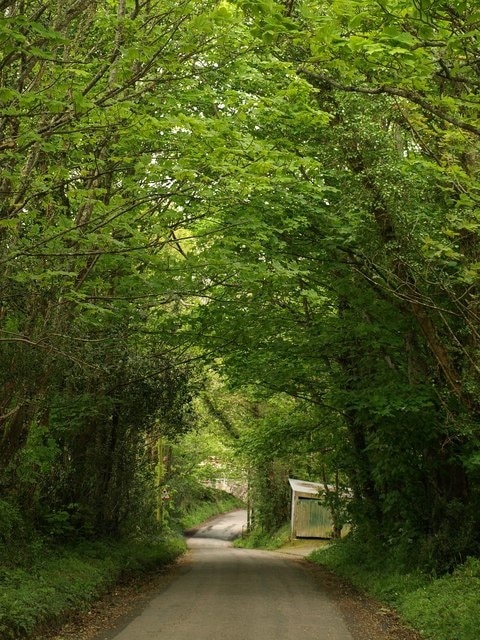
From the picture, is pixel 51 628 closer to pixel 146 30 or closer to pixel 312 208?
pixel 146 30

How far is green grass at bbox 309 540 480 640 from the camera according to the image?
30.6 feet

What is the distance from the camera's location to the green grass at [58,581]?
8414 millimetres

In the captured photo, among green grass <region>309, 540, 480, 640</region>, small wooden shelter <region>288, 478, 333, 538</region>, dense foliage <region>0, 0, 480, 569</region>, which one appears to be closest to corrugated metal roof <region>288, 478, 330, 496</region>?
small wooden shelter <region>288, 478, 333, 538</region>

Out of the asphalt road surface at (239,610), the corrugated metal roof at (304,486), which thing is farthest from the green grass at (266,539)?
the asphalt road surface at (239,610)

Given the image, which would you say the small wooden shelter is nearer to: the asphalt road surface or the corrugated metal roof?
the corrugated metal roof

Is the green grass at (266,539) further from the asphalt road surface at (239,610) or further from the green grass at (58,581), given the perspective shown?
the green grass at (58,581)

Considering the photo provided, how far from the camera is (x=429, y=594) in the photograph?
11.5 meters

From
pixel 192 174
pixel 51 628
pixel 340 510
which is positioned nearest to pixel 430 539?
pixel 340 510

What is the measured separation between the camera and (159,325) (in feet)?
53.7

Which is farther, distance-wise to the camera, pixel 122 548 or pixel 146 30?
pixel 122 548

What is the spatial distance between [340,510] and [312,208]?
10440 millimetres

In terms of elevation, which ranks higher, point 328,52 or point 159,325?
point 328,52

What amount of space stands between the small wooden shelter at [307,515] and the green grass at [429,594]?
17.2 meters

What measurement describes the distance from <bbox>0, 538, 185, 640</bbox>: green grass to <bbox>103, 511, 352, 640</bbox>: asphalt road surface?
1.00 metres
